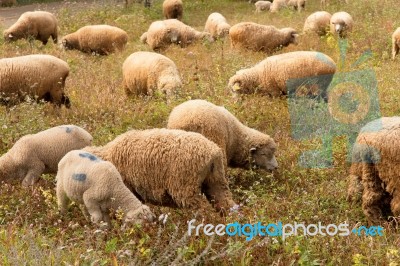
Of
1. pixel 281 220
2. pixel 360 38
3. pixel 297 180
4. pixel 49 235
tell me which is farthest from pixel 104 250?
pixel 360 38

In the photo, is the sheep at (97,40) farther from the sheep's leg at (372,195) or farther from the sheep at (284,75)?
the sheep's leg at (372,195)

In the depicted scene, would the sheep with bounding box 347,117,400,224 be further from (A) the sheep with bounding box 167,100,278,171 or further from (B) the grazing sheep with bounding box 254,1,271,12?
(B) the grazing sheep with bounding box 254,1,271,12

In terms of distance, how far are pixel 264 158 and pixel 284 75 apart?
2872 millimetres

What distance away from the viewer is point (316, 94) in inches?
368

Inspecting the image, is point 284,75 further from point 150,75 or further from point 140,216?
point 140,216

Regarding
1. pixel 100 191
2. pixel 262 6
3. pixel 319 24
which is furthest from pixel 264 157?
pixel 262 6

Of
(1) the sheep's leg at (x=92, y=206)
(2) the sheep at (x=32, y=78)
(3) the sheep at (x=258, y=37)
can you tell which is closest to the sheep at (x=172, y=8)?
(3) the sheep at (x=258, y=37)

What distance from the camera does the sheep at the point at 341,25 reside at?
15.6 meters

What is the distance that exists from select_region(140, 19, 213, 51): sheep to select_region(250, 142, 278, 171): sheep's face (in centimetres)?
841

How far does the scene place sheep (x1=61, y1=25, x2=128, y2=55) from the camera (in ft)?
52.5

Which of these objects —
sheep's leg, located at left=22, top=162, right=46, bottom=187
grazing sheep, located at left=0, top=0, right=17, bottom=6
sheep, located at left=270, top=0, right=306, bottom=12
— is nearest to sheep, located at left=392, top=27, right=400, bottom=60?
sheep's leg, located at left=22, top=162, right=46, bottom=187

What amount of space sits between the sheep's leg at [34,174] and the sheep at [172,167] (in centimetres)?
109

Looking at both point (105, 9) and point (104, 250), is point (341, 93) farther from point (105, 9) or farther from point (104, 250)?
point (105, 9)

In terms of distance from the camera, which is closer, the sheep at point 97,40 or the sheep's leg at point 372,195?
the sheep's leg at point 372,195
